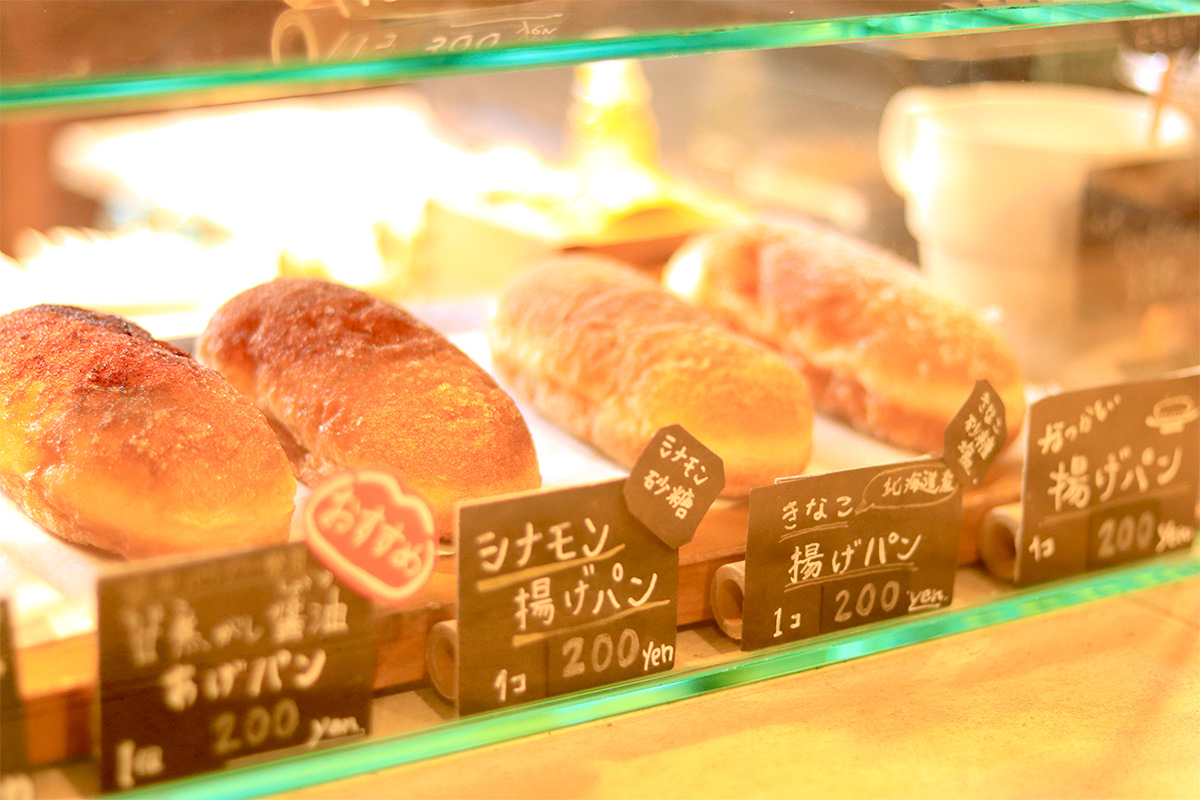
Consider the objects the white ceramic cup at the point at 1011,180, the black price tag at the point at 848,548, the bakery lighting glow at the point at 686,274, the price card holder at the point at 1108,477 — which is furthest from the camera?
the bakery lighting glow at the point at 686,274

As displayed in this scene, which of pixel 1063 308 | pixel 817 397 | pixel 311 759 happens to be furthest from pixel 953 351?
pixel 311 759

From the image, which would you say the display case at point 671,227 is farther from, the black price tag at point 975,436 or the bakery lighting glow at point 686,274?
the bakery lighting glow at point 686,274

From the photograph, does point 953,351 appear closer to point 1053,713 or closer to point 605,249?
point 1053,713

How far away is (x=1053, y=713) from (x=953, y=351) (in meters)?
0.36

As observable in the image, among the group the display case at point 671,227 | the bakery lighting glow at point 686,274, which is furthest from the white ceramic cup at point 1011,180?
the bakery lighting glow at point 686,274

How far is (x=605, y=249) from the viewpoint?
157cm

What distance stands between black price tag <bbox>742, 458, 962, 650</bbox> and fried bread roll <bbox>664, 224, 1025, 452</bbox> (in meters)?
0.19

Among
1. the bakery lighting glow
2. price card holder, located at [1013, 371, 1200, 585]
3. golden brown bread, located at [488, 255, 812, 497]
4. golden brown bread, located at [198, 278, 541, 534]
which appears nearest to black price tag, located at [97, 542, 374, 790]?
golden brown bread, located at [198, 278, 541, 534]

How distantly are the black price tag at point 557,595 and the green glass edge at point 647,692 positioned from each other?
14 mm

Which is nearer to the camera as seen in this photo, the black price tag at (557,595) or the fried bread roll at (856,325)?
the black price tag at (557,595)

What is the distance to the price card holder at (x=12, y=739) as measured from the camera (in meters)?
0.66

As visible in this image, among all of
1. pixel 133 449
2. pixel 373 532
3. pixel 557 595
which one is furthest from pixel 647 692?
pixel 133 449

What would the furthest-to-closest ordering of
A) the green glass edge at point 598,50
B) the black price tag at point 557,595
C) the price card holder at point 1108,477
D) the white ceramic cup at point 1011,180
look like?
the white ceramic cup at point 1011,180, the price card holder at point 1108,477, the black price tag at point 557,595, the green glass edge at point 598,50

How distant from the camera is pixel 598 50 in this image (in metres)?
0.76
